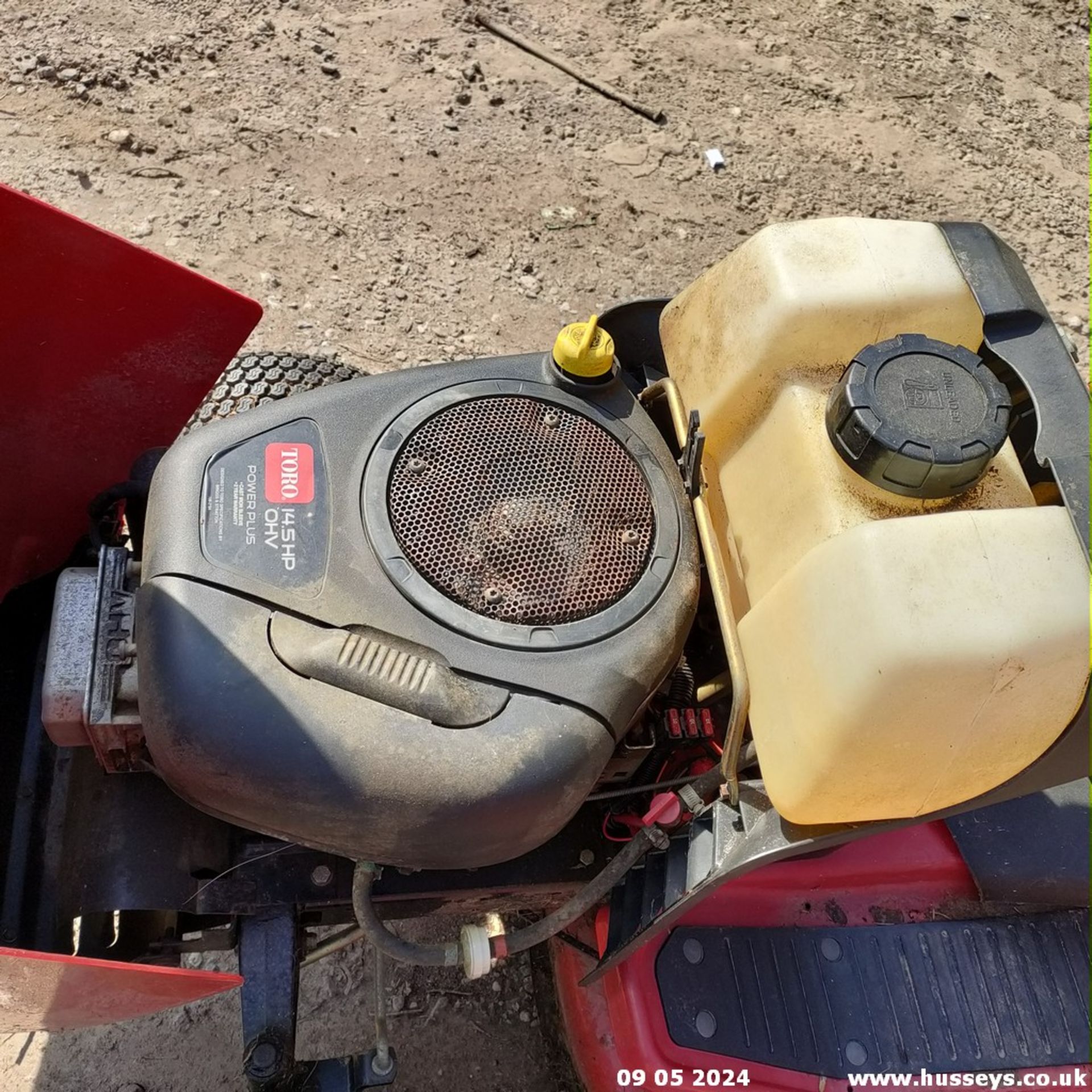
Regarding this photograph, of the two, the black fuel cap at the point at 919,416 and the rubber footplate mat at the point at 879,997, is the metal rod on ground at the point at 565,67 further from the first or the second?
the rubber footplate mat at the point at 879,997

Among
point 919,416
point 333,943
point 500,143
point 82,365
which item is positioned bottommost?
point 333,943

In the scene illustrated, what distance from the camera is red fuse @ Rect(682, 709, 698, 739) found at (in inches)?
44.6

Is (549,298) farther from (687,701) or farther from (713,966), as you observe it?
(713,966)

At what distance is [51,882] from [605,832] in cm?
65

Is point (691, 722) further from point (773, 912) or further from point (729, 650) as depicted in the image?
point (773, 912)

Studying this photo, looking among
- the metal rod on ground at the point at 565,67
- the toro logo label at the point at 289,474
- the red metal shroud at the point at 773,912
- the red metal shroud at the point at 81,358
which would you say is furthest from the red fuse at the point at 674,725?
the metal rod on ground at the point at 565,67

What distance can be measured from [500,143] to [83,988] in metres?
2.21

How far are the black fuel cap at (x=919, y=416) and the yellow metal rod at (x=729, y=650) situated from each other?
175mm

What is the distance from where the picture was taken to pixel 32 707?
1.24 metres

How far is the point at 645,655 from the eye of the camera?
1026mm

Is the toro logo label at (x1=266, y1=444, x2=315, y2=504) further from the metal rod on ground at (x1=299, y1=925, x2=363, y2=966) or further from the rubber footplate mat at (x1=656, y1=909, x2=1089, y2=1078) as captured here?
the rubber footplate mat at (x1=656, y1=909, x2=1089, y2=1078)

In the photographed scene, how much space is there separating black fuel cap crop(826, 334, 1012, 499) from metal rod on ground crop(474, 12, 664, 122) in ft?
6.43

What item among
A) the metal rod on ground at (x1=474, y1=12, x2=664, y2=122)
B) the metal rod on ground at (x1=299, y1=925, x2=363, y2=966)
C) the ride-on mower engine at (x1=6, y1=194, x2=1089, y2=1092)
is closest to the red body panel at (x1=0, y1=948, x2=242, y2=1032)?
the ride-on mower engine at (x1=6, y1=194, x2=1089, y2=1092)

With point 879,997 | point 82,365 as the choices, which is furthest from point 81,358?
point 879,997
